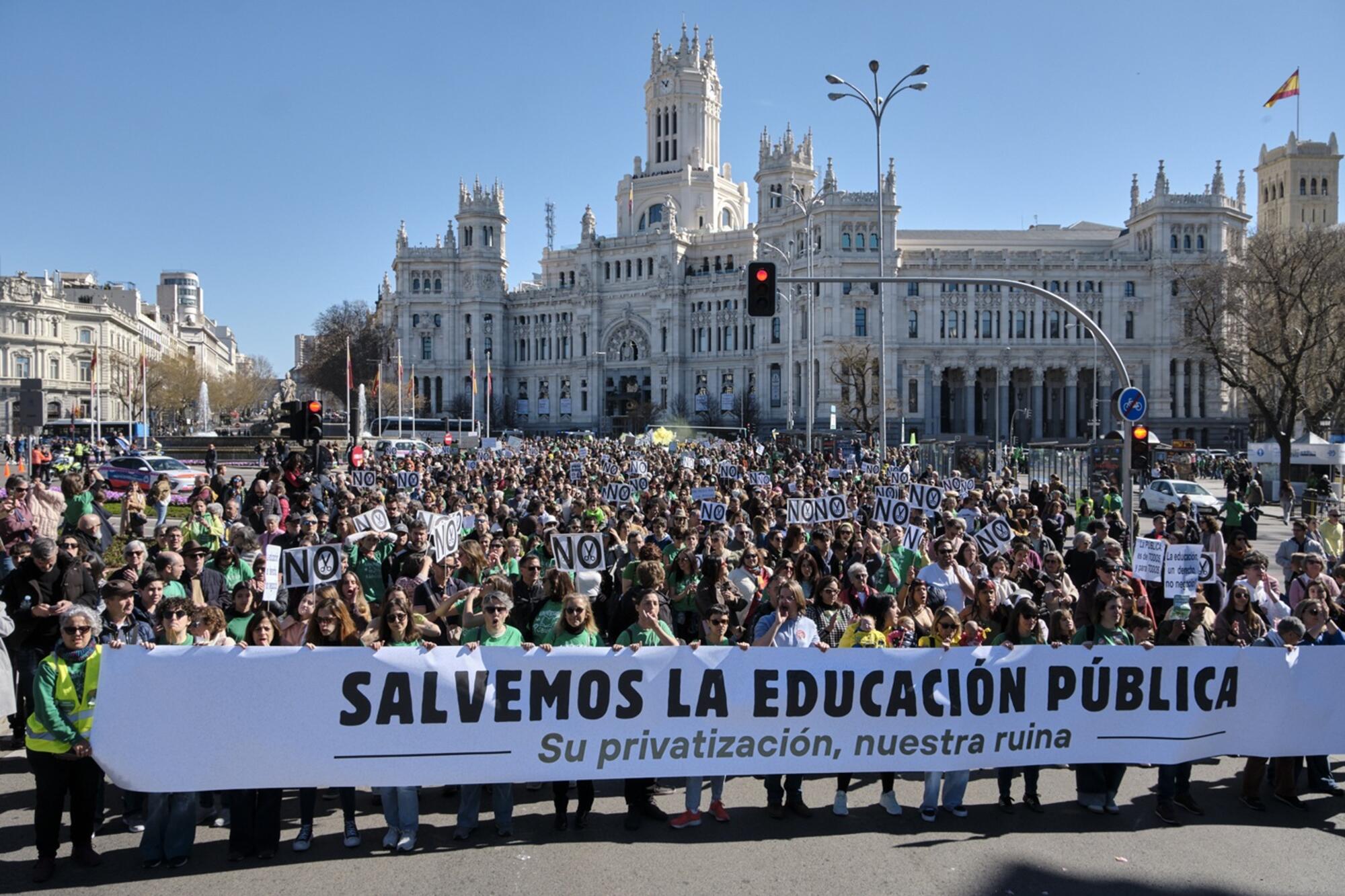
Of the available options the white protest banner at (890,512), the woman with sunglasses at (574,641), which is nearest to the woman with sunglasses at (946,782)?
the woman with sunglasses at (574,641)

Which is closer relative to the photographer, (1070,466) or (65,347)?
(1070,466)

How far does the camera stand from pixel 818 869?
6.55 m

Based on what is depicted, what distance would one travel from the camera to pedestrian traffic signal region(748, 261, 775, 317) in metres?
16.5

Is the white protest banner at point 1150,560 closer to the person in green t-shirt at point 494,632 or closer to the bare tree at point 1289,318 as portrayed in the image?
the person in green t-shirt at point 494,632

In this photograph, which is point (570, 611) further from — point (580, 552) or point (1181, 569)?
point (1181, 569)

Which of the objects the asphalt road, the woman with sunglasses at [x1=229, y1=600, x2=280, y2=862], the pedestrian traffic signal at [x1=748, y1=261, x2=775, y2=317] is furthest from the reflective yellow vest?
the pedestrian traffic signal at [x1=748, y1=261, x2=775, y2=317]

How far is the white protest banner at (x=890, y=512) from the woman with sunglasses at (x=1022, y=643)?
25.0 ft

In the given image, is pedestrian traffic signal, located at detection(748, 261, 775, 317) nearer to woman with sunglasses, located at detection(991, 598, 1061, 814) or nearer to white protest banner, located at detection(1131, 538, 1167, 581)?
white protest banner, located at detection(1131, 538, 1167, 581)

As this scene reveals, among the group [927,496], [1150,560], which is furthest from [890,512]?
[1150,560]

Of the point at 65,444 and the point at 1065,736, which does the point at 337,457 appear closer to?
the point at 65,444

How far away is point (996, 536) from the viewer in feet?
43.9

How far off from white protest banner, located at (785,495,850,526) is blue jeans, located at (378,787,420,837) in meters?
10.6

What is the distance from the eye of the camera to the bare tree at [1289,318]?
37.8m

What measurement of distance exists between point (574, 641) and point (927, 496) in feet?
40.2
